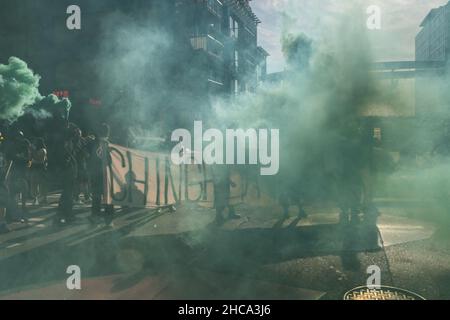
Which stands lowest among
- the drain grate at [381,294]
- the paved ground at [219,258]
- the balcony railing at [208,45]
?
the drain grate at [381,294]

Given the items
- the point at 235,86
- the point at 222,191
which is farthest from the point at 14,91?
the point at 235,86

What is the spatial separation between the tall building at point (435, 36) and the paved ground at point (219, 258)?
181ft

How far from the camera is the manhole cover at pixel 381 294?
141 inches

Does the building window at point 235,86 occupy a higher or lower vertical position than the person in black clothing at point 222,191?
higher

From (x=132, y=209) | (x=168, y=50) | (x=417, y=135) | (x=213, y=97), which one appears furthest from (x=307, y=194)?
(x=213, y=97)

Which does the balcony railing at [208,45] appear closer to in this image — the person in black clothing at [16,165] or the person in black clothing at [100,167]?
the person in black clothing at [16,165]

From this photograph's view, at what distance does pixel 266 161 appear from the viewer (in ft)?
27.5

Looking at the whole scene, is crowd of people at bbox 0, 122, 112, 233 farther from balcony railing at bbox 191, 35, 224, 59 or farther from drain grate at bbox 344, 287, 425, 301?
balcony railing at bbox 191, 35, 224, 59

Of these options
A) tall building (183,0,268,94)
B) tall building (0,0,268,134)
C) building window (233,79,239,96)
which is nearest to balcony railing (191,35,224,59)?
tall building (183,0,268,94)

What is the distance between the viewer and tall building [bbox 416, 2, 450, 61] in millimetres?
57500

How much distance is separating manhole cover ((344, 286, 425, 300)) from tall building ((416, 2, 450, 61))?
56.7 m

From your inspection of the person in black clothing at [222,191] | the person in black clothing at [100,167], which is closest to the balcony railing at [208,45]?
the person in black clothing at [222,191]
